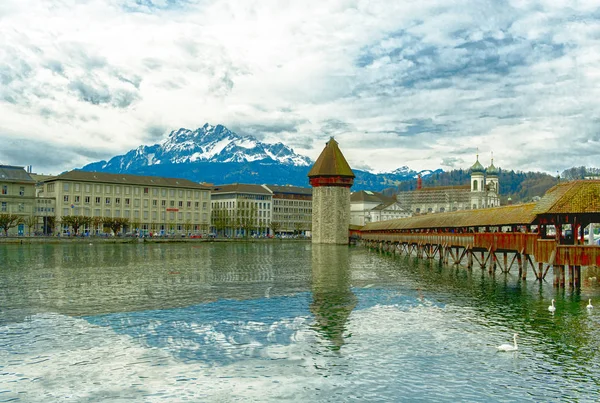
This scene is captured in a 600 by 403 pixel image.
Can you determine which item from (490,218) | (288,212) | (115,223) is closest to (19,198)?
(115,223)

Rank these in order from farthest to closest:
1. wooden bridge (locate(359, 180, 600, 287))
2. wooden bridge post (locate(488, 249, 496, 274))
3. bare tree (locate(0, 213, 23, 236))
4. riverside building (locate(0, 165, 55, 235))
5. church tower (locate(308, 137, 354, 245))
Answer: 1. church tower (locate(308, 137, 354, 245))
2. riverside building (locate(0, 165, 55, 235))
3. bare tree (locate(0, 213, 23, 236))
4. wooden bridge post (locate(488, 249, 496, 274))
5. wooden bridge (locate(359, 180, 600, 287))

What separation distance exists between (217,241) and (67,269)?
89.4m

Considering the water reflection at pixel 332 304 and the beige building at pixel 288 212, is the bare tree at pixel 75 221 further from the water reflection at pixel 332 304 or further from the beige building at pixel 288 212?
the water reflection at pixel 332 304

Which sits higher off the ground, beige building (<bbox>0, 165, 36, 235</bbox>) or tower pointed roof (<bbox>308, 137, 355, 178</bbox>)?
tower pointed roof (<bbox>308, 137, 355, 178</bbox>)

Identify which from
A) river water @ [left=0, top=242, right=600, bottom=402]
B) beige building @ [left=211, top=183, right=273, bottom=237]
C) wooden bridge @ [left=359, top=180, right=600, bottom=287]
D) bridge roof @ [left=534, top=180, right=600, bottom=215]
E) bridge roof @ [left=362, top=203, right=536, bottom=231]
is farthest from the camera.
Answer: beige building @ [left=211, top=183, right=273, bottom=237]

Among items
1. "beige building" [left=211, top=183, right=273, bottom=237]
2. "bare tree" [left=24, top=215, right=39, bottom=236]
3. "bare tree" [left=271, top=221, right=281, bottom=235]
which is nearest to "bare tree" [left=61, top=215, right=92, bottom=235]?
"bare tree" [left=24, top=215, right=39, bottom=236]

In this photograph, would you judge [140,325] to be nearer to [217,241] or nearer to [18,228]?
[18,228]

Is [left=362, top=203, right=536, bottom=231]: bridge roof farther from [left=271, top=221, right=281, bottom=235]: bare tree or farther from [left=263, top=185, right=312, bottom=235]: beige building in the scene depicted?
[left=263, top=185, right=312, bottom=235]: beige building

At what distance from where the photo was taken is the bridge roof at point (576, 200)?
32.0 metres

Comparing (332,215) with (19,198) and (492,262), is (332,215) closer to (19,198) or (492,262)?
(19,198)

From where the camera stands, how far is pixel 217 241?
13825cm

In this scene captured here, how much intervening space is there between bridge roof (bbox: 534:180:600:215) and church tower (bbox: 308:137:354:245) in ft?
302

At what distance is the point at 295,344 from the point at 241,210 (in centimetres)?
15282

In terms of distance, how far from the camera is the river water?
49.3ft
